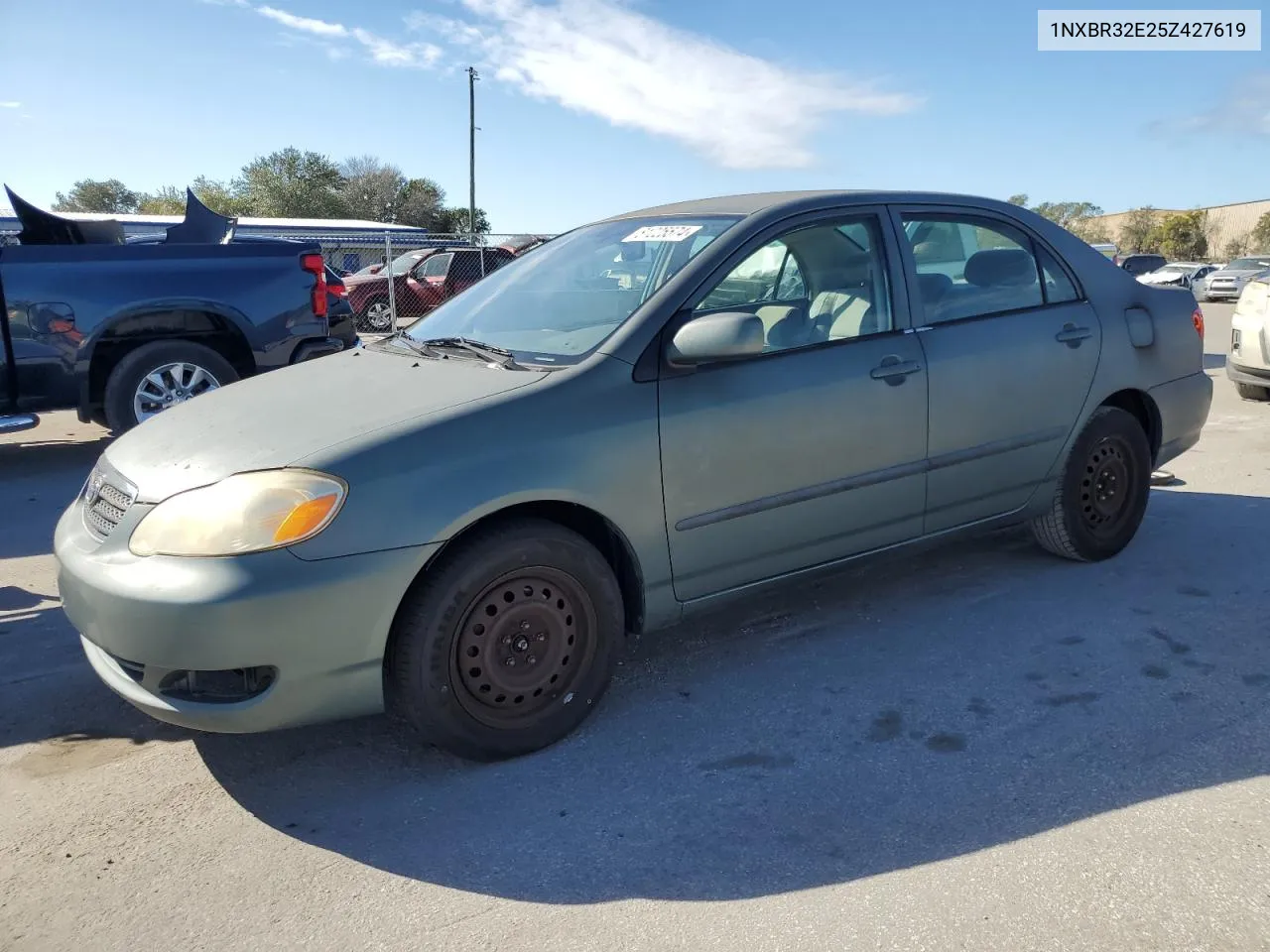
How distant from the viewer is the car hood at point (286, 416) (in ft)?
8.94

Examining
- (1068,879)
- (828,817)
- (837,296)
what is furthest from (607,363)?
(1068,879)

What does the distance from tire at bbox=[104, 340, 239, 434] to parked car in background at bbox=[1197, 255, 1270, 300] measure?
1118 inches

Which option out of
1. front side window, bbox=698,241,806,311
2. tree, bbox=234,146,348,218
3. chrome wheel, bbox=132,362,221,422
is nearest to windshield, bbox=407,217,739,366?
front side window, bbox=698,241,806,311

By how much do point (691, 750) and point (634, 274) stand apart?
166 centimetres

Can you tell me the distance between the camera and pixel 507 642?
2846 mm

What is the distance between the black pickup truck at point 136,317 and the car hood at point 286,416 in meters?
3.74

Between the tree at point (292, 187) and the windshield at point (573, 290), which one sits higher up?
the tree at point (292, 187)

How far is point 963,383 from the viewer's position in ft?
12.4

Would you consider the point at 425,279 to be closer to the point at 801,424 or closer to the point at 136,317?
the point at 136,317

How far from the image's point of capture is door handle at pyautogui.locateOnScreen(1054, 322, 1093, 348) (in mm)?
4105

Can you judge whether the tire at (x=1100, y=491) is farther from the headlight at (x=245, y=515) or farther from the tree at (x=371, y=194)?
the tree at (x=371, y=194)

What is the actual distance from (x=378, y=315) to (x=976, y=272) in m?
17.0

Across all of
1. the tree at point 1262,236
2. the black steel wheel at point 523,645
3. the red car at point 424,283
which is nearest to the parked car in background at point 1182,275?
the red car at point 424,283

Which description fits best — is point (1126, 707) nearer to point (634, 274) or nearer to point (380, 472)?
point (634, 274)
